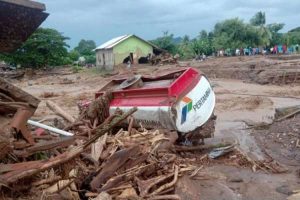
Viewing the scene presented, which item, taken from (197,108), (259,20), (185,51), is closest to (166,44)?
(185,51)

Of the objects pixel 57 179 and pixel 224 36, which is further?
pixel 224 36

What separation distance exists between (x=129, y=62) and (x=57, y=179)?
44699 millimetres

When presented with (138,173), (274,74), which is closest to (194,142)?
(138,173)

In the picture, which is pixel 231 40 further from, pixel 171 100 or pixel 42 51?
pixel 171 100

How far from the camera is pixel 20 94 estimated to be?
4352 mm

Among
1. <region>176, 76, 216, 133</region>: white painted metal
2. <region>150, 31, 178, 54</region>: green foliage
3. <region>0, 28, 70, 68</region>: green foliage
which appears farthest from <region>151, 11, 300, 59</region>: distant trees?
<region>176, 76, 216, 133</region>: white painted metal

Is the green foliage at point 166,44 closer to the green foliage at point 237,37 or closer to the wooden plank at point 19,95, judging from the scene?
the green foliage at point 237,37

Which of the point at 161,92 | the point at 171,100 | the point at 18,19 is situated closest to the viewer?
the point at 18,19

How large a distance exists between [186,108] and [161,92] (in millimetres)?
533

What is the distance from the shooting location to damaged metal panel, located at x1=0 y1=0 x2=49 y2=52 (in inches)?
128

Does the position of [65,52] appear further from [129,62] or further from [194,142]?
[194,142]

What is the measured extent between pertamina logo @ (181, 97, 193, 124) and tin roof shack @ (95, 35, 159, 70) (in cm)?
3936

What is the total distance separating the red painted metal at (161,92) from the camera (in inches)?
315

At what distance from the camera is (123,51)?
1989 inches
